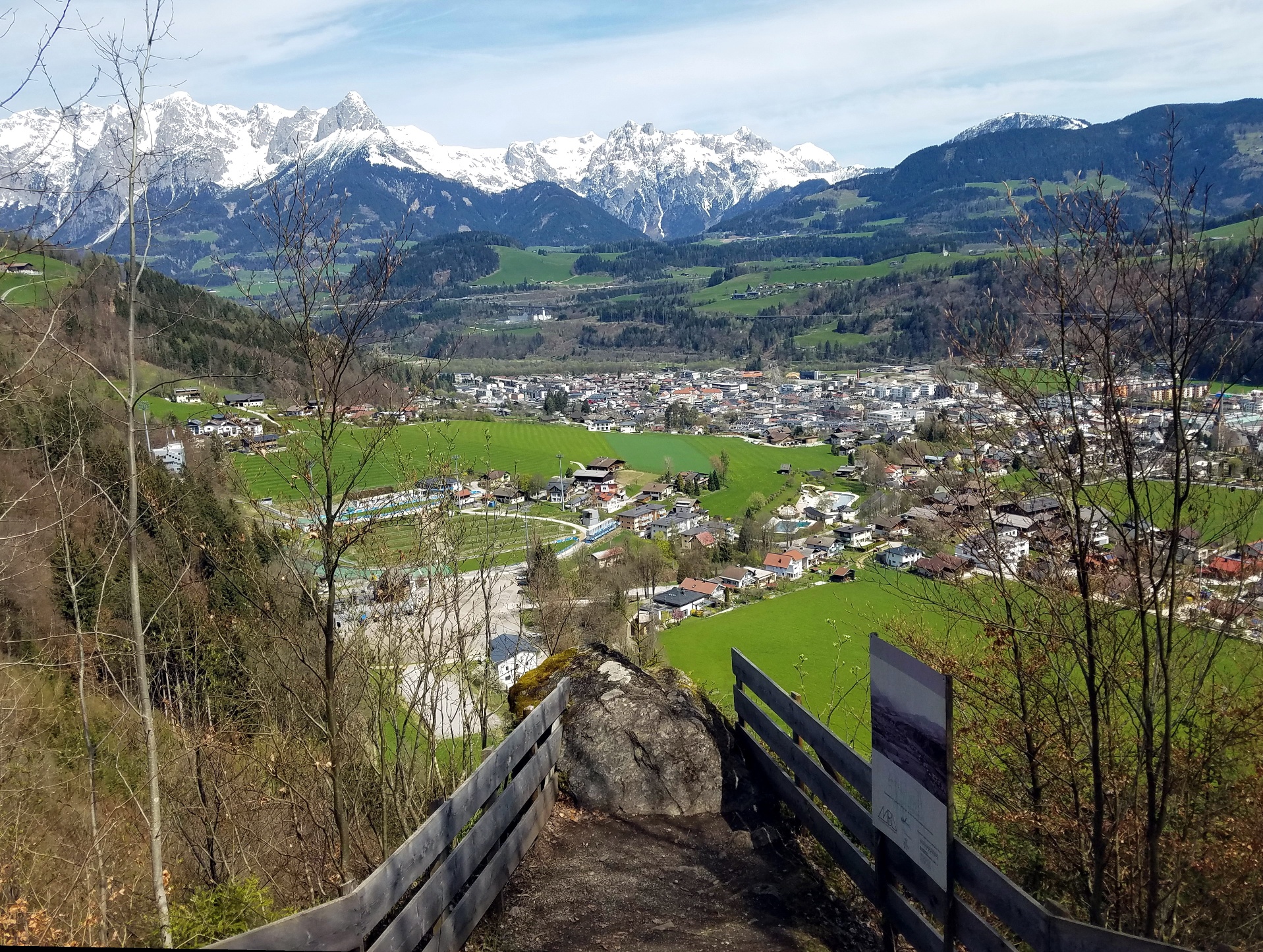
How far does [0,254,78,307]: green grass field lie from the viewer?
227 inches

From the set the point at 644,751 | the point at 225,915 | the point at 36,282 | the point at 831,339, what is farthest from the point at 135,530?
the point at 831,339

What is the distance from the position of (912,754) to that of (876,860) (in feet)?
3.59

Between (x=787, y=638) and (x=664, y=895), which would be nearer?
(x=664, y=895)

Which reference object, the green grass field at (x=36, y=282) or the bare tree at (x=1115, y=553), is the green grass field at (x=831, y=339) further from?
the green grass field at (x=36, y=282)

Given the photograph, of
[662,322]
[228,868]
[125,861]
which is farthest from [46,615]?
[662,322]

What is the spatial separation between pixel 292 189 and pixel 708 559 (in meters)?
46.8

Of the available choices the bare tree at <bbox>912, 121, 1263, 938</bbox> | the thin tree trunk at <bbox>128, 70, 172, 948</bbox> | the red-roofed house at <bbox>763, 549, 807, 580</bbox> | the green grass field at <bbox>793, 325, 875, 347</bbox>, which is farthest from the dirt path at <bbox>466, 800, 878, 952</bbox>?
the green grass field at <bbox>793, 325, 875, 347</bbox>

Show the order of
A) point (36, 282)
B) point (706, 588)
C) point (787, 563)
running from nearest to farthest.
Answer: point (36, 282)
point (706, 588)
point (787, 563)

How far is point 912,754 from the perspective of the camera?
12.1ft

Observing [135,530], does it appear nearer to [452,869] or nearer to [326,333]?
[326,333]

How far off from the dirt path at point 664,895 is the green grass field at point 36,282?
16.8ft

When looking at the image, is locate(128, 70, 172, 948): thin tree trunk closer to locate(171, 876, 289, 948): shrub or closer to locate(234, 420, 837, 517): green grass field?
locate(171, 876, 289, 948): shrub

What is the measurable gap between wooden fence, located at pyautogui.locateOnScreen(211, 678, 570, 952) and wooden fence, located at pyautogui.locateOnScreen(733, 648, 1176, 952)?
162 cm

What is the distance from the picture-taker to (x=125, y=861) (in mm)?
9594
